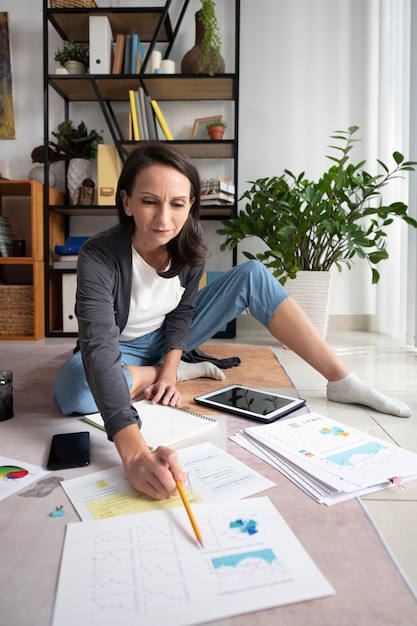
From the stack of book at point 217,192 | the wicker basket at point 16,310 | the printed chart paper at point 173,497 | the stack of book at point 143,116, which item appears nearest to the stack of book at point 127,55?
the stack of book at point 143,116

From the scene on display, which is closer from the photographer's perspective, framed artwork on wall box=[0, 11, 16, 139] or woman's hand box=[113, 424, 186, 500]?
woman's hand box=[113, 424, 186, 500]

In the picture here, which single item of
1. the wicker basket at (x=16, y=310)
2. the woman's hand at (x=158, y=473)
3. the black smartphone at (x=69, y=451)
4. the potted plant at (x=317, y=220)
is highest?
the potted plant at (x=317, y=220)

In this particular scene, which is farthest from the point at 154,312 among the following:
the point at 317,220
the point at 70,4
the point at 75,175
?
the point at 70,4

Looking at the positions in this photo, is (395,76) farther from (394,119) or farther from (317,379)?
(317,379)

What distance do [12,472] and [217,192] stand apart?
2.16 meters

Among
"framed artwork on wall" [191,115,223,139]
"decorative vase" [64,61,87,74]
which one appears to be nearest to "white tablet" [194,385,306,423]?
"framed artwork on wall" [191,115,223,139]

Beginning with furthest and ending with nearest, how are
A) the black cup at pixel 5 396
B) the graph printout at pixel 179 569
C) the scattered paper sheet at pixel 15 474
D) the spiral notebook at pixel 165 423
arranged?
the black cup at pixel 5 396 < the spiral notebook at pixel 165 423 < the scattered paper sheet at pixel 15 474 < the graph printout at pixel 179 569

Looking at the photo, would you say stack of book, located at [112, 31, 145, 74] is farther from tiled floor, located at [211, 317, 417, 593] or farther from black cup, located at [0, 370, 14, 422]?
black cup, located at [0, 370, 14, 422]

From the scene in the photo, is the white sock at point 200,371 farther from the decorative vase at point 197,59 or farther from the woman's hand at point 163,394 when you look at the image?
the decorative vase at point 197,59

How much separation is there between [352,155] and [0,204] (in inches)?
89.8

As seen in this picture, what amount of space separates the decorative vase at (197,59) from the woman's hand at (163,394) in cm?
214

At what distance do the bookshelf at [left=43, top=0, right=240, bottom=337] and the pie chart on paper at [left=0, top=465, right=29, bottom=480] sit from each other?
201 cm

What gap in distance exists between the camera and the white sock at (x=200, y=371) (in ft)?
5.59

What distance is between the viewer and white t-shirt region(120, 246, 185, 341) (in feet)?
4.44
